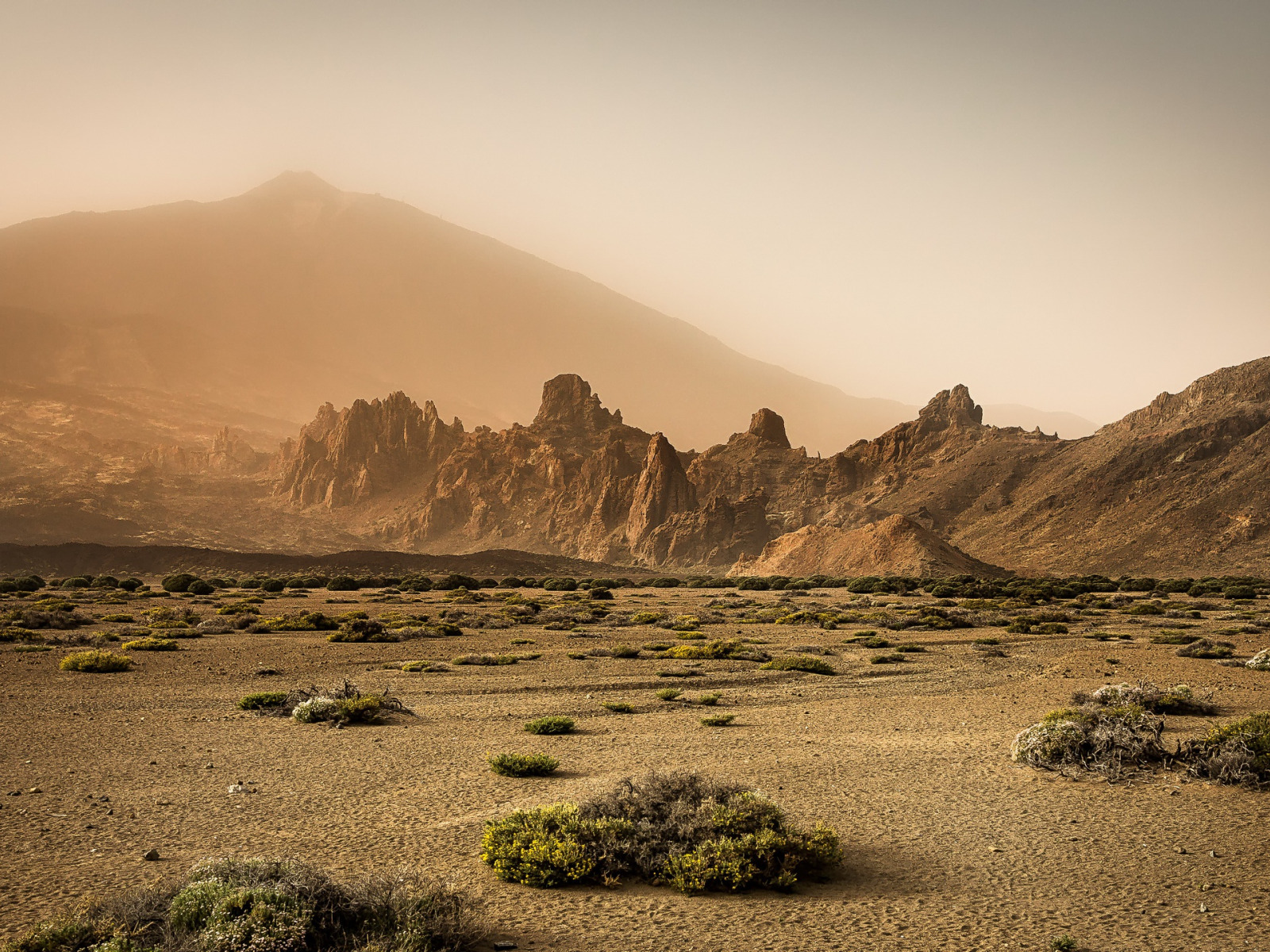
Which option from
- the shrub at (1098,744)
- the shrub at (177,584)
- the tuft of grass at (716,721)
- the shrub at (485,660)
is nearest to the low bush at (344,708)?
the tuft of grass at (716,721)

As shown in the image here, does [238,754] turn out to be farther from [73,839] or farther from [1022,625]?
[1022,625]

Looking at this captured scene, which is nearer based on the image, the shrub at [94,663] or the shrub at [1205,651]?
the shrub at [94,663]

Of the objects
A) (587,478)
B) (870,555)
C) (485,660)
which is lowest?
(485,660)

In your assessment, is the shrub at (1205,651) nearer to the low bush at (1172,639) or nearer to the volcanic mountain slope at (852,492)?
the low bush at (1172,639)

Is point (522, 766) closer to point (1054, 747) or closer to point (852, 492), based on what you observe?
point (1054, 747)

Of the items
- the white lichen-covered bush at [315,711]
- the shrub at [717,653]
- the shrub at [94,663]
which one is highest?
the shrub at [717,653]

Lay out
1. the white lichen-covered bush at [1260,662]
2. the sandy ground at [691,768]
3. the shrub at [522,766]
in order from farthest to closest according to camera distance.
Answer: the white lichen-covered bush at [1260,662], the shrub at [522,766], the sandy ground at [691,768]

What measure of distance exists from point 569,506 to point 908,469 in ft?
198

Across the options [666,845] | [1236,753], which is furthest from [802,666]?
[666,845]

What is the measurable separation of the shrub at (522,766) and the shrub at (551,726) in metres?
3.04

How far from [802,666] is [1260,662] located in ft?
41.2

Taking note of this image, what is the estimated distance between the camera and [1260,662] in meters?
22.9

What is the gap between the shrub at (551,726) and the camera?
50.4 feet

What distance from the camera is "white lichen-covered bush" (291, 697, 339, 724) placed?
16.0 m
